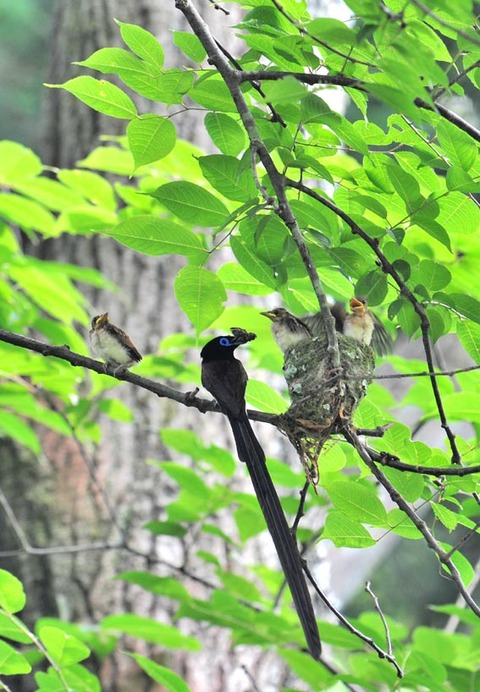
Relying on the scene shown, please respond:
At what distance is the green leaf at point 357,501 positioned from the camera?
7.85 ft

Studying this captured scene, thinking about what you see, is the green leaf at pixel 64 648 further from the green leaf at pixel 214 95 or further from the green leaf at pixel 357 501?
the green leaf at pixel 214 95

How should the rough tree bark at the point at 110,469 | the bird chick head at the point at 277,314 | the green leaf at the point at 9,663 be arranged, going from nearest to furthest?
the green leaf at the point at 9,663, the bird chick head at the point at 277,314, the rough tree bark at the point at 110,469

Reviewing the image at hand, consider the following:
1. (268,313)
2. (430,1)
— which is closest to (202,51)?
(430,1)

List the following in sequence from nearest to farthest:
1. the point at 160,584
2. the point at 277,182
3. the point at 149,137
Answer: the point at 277,182 < the point at 149,137 < the point at 160,584

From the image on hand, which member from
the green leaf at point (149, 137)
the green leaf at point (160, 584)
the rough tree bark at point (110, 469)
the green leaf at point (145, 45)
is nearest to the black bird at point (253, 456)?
the green leaf at point (149, 137)

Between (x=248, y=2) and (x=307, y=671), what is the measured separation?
101 inches

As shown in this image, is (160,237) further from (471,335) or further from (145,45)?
(471,335)

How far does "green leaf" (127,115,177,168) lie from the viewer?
2.40 meters

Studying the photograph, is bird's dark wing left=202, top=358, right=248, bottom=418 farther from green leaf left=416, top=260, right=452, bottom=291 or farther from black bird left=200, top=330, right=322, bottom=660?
green leaf left=416, top=260, right=452, bottom=291

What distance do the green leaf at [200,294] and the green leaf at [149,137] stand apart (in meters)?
0.33

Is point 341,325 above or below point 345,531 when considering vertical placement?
above

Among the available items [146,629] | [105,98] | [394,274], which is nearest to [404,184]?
[394,274]

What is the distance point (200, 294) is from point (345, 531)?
0.76 m

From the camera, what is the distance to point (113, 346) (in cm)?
362
